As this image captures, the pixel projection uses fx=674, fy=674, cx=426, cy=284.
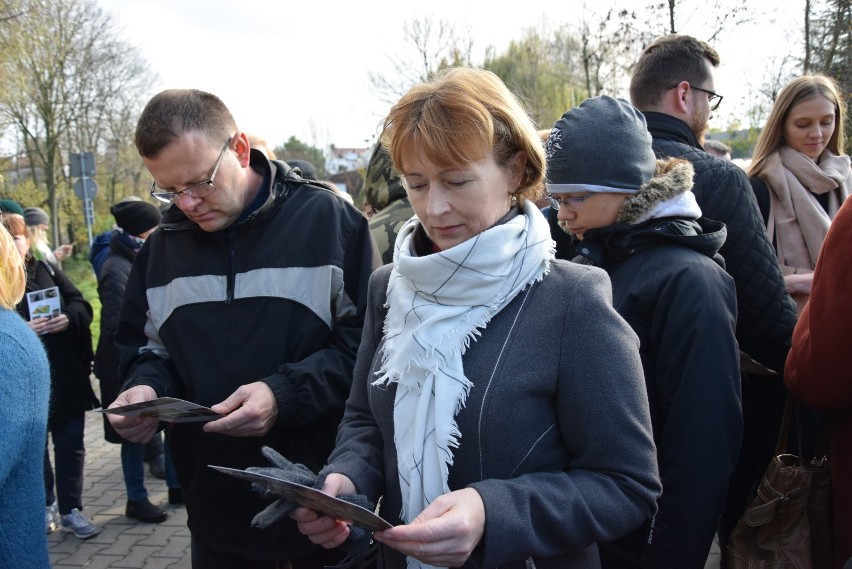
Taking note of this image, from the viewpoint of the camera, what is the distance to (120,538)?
4918 mm

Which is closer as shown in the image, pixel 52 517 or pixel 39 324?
pixel 39 324

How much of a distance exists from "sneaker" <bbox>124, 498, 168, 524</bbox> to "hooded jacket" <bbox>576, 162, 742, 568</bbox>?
4.14 metres

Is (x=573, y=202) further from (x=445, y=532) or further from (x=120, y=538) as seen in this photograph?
(x=120, y=538)

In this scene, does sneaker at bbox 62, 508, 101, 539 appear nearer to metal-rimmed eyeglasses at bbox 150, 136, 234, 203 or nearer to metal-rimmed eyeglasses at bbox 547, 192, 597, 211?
metal-rimmed eyeglasses at bbox 150, 136, 234, 203

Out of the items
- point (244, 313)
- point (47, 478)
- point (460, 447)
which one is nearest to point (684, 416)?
point (460, 447)

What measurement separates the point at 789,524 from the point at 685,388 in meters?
0.63

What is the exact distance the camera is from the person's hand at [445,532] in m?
1.22

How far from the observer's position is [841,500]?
1978 millimetres

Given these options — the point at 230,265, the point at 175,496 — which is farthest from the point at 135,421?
the point at 175,496

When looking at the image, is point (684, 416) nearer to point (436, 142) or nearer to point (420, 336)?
point (420, 336)

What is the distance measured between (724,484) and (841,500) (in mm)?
375

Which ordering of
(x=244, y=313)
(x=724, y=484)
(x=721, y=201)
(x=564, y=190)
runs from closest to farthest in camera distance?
(x=724, y=484)
(x=564, y=190)
(x=244, y=313)
(x=721, y=201)

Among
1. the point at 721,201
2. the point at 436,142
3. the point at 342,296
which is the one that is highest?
the point at 436,142

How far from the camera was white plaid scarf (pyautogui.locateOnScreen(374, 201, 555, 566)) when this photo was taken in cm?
145
